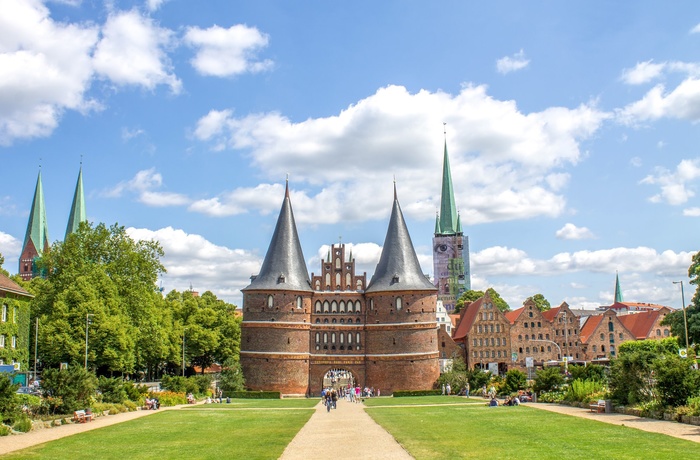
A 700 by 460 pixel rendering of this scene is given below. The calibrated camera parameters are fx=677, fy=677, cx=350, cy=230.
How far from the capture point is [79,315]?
165 ft

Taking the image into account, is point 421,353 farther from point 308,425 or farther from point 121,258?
point 308,425

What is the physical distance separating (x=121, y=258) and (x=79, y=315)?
7.43m

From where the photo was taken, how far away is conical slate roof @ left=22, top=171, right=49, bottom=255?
4675 inches

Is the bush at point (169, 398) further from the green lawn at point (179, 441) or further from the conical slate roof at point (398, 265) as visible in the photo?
the conical slate roof at point (398, 265)

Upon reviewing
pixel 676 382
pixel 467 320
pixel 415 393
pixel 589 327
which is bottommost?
pixel 415 393

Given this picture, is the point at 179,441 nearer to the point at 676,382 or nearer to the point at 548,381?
the point at 676,382

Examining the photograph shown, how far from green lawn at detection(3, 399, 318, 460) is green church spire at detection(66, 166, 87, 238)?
8728cm

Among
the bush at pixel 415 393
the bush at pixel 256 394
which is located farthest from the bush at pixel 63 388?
the bush at pixel 415 393

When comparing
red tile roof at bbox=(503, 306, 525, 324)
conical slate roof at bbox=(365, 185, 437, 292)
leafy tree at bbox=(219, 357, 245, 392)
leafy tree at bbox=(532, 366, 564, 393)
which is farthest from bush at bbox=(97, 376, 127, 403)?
red tile roof at bbox=(503, 306, 525, 324)

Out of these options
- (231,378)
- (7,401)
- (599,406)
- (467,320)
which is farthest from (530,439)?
(467,320)

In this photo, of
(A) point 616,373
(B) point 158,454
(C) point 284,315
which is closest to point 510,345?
(C) point 284,315

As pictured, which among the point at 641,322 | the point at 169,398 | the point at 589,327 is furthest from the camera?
the point at 589,327

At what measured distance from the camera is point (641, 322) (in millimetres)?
96000

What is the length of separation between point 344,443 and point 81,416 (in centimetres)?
1561
